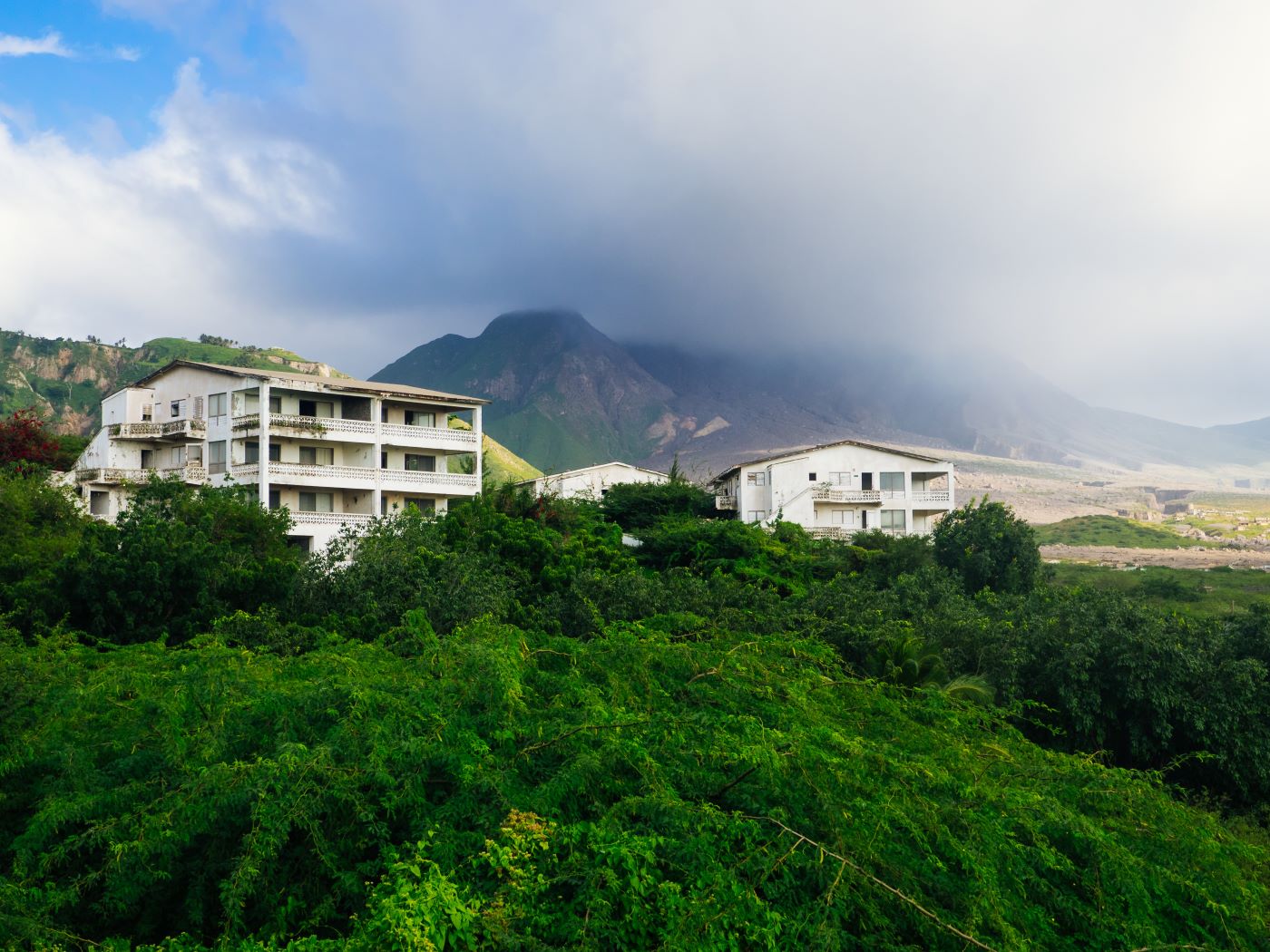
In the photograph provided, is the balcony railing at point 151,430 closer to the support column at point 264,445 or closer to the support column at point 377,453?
the support column at point 264,445

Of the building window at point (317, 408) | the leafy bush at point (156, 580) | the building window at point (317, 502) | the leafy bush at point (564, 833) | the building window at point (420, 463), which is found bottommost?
the leafy bush at point (564, 833)

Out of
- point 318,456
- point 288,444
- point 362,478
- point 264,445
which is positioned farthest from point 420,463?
point 264,445

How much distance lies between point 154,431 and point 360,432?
966cm

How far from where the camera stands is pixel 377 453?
49.0m

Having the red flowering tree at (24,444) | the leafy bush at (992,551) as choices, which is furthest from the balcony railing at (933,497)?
the red flowering tree at (24,444)

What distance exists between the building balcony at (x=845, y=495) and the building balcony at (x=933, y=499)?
2327mm

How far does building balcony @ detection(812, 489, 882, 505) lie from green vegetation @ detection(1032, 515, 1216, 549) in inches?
1645

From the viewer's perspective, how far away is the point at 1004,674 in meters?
26.7

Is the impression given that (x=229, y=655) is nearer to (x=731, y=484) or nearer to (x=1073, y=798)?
(x=1073, y=798)

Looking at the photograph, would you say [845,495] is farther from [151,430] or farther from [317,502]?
[151,430]

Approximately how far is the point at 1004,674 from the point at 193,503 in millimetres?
25107

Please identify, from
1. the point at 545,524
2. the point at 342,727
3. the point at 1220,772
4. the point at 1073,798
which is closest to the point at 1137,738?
Result: the point at 1220,772

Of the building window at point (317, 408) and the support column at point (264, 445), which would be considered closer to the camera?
the support column at point (264, 445)

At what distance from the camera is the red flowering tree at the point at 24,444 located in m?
46.3
